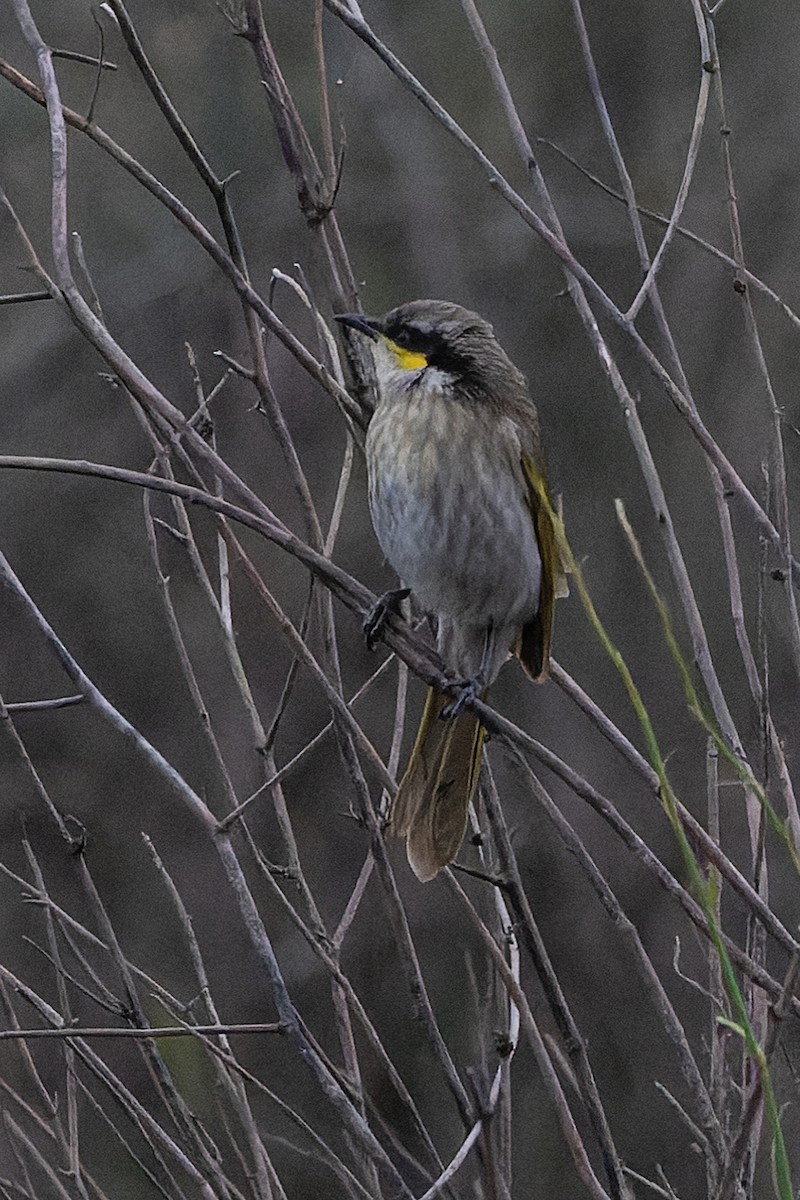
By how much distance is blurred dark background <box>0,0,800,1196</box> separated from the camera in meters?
5.86

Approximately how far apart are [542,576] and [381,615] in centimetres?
109

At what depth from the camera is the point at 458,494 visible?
11.1ft

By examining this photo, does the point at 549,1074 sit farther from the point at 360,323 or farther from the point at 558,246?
the point at 360,323

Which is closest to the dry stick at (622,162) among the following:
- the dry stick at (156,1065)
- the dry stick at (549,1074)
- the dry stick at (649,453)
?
the dry stick at (649,453)

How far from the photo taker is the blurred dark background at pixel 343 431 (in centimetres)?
586

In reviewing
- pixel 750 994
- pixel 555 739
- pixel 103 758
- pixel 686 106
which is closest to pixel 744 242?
pixel 686 106

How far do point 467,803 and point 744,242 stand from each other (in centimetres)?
419

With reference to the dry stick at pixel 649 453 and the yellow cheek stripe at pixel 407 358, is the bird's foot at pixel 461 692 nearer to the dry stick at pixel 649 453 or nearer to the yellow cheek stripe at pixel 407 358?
the dry stick at pixel 649 453

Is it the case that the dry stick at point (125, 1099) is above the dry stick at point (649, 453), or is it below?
below

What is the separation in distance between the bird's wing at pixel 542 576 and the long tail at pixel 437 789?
25 cm

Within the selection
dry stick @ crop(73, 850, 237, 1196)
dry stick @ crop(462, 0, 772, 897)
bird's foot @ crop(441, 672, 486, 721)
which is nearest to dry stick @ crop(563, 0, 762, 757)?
dry stick @ crop(462, 0, 772, 897)

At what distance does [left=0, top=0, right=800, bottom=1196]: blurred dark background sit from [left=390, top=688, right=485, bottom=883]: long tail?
2.44m

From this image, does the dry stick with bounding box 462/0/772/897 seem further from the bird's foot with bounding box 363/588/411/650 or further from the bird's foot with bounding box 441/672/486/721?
the bird's foot with bounding box 441/672/486/721

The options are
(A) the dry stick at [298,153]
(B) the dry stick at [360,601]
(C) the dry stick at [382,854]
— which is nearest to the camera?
(B) the dry stick at [360,601]
